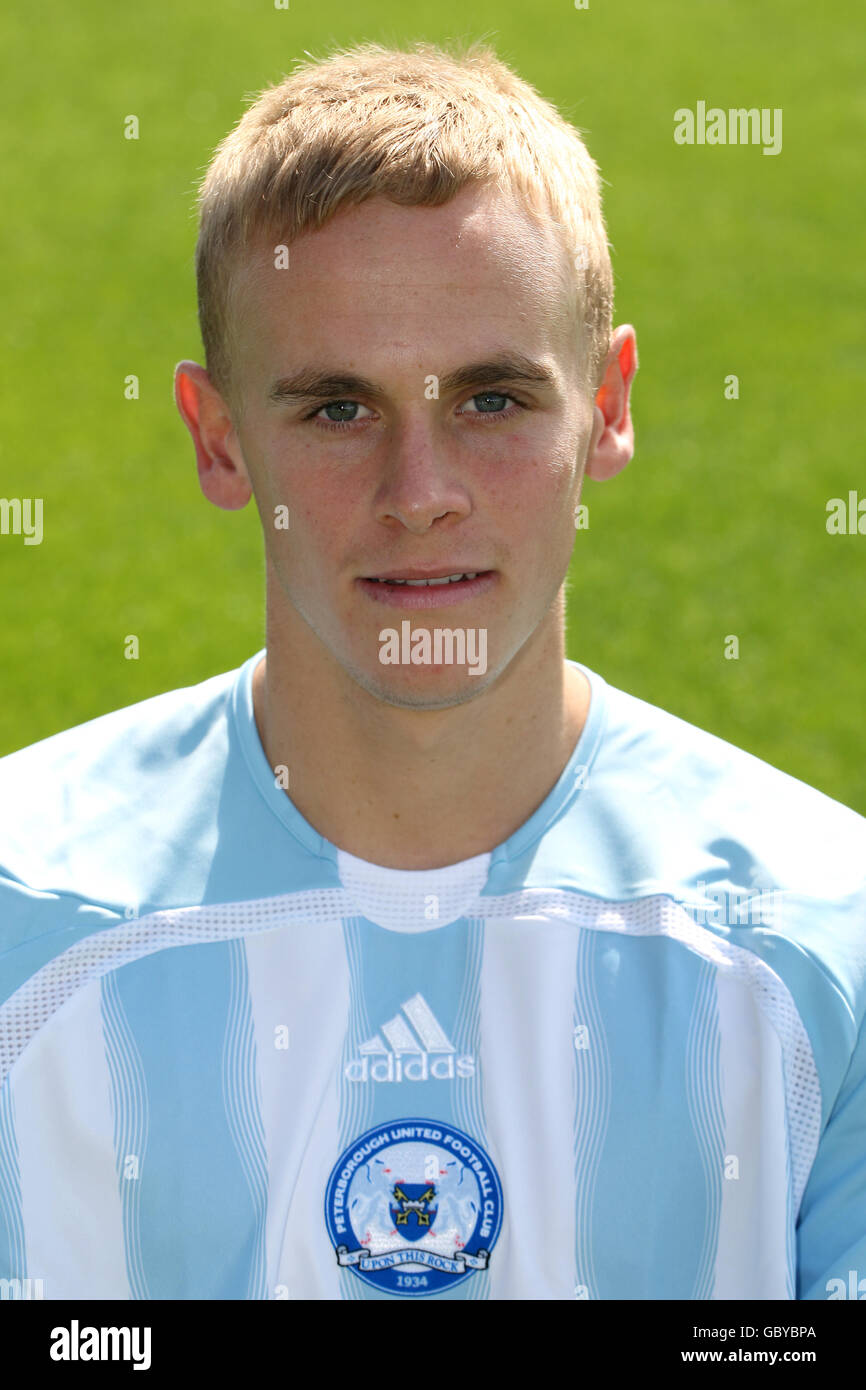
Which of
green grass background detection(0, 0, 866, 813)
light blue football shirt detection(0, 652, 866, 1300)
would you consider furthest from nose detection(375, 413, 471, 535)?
green grass background detection(0, 0, 866, 813)

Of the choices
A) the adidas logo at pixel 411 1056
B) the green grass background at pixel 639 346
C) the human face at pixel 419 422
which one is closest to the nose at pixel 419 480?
the human face at pixel 419 422

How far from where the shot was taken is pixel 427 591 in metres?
2.36

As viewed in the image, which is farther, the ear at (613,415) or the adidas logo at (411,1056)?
the ear at (613,415)

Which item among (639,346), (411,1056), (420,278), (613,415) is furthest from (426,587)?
(639,346)

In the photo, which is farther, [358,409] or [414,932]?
[414,932]

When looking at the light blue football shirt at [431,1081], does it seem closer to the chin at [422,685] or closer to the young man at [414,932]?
the young man at [414,932]

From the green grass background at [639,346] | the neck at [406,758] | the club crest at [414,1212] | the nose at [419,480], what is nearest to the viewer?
the nose at [419,480]

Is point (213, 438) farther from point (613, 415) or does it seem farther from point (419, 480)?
point (613, 415)

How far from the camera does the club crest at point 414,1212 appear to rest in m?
2.38

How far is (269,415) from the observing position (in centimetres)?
241

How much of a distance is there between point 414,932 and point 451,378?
0.80 metres

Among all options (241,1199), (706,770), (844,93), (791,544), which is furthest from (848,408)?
(241,1199)

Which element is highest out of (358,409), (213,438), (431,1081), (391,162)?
(391,162)
